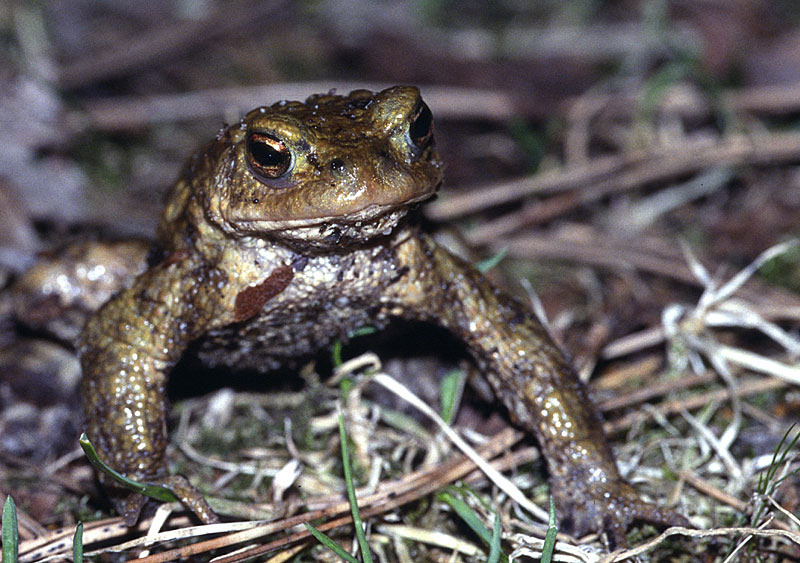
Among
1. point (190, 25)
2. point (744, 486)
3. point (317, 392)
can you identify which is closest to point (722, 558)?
point (744, 486)

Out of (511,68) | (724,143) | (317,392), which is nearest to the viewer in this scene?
(317,392)

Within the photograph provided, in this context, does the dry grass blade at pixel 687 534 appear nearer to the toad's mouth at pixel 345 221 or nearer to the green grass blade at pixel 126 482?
the toad's mouth at pixel 345 221

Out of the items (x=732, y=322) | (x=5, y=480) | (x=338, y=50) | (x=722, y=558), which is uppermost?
(x=338, y=50)

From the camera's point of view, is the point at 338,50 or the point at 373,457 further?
the point at 338,50

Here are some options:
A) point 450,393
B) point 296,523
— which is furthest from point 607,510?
point 296,523

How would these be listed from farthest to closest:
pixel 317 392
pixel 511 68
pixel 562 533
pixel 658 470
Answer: pixel 511 68
pixel 317 392
pixel 658 470
pixel 562 533

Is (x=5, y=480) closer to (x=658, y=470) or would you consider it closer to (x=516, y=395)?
(x=516, y=395)

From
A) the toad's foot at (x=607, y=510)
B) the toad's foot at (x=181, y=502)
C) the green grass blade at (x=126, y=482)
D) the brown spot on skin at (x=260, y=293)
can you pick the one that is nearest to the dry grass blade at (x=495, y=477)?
the toad's foot at (x=607, y=510)

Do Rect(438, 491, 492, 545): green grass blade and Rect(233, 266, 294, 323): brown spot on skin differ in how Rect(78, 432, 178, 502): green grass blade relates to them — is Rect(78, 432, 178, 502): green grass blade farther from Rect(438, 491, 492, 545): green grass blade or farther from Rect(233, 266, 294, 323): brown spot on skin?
Rect(438, 491, 492, 545): green grass blade

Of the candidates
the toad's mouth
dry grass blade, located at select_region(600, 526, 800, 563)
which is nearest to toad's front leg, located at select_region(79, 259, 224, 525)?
the toad's mouth
